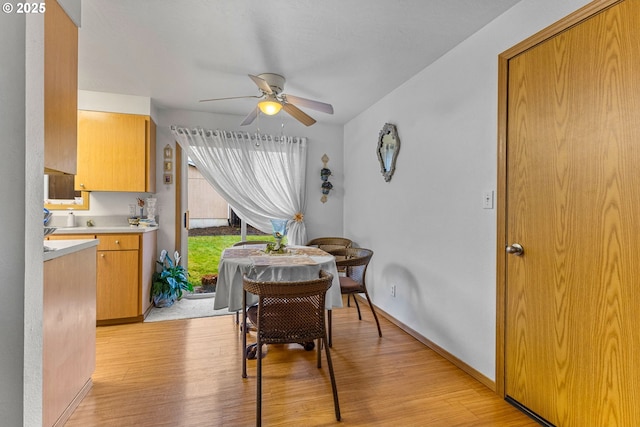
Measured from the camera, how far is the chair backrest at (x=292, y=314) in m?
1.76

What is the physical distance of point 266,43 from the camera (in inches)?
89.6

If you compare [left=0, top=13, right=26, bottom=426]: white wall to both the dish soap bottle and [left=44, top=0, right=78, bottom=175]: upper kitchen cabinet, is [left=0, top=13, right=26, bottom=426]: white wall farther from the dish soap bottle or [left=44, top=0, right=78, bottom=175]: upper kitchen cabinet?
the dish soap bottle

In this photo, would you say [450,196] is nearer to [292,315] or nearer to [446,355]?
[446,355]

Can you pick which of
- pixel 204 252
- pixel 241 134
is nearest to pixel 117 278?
pixel 204 252

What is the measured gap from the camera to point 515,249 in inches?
72.3

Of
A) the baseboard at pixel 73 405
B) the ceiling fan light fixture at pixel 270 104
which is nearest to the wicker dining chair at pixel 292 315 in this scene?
the baseboard at pixel 73 405

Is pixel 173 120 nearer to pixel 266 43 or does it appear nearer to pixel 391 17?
pixel 266 43

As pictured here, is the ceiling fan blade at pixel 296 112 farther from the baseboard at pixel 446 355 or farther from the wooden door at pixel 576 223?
the baseboard at pixel 446 355

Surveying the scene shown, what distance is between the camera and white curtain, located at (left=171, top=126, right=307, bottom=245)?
152 inches

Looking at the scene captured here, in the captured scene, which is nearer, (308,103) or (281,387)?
(281,387)

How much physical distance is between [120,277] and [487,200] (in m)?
3.43

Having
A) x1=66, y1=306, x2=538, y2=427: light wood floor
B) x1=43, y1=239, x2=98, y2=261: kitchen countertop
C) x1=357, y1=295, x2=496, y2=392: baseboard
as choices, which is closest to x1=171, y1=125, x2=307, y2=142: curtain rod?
x1=43, y1=239, x2=98, y2=261: kitchen countertop

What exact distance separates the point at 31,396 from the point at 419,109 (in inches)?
119

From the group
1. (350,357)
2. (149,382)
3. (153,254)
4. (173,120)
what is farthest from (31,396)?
(173,120)
